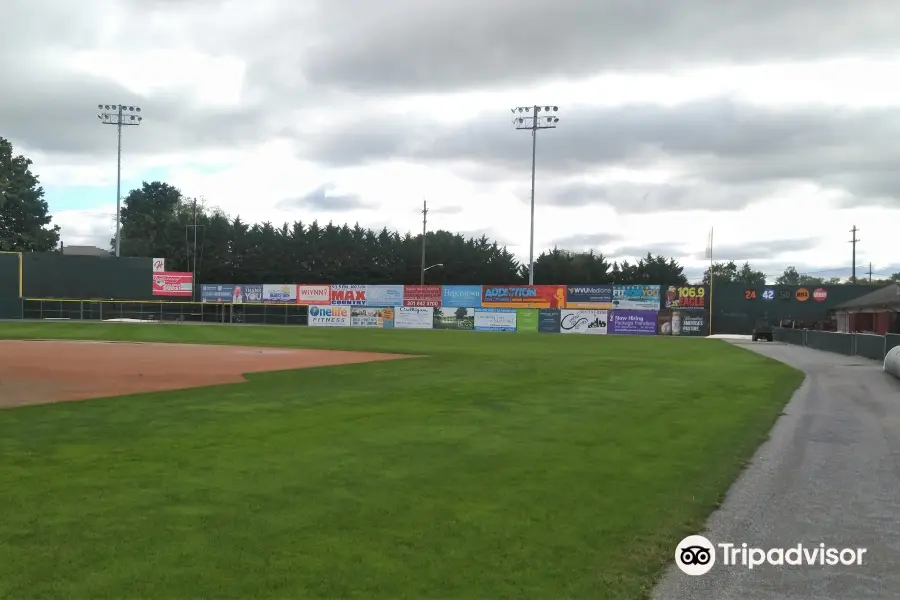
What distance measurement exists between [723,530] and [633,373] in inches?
678

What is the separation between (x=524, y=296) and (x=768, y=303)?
71.8 feet

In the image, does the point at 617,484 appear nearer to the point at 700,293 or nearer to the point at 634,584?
the point at 634,584

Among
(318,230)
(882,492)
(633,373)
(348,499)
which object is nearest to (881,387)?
(633,373)

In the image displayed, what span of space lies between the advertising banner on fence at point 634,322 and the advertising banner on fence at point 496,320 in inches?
358

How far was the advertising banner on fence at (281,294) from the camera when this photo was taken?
78625 mm

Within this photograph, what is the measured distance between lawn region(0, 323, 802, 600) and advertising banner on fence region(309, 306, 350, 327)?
61.6m

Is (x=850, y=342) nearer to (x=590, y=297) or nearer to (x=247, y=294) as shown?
(x=590, y=297)

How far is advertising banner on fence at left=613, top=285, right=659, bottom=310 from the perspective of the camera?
68688 mm

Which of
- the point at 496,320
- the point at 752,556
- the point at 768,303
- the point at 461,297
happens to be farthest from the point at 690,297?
the point at 752,556

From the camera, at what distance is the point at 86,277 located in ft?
246

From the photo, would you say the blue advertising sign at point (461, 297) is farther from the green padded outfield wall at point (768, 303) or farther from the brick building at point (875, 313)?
the brick building at point (875, 313)

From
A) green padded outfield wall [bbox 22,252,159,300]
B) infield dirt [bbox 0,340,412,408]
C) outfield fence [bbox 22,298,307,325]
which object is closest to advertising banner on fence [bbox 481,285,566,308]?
outfield fence [bbox 22,298,307,325]

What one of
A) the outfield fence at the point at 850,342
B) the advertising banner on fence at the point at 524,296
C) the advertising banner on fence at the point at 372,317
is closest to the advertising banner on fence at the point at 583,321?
the advertising banner on fence at the point at 524,296

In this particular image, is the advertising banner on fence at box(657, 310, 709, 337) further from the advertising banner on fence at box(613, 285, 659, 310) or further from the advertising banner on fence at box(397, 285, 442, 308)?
the advertising banner on fence at box(397, 285, 442, 308)
